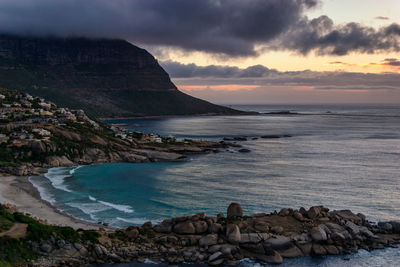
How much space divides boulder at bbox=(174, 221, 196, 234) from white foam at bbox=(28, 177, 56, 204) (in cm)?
2264

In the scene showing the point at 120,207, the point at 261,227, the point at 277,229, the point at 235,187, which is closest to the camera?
the point at 277,229

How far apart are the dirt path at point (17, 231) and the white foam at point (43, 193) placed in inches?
616

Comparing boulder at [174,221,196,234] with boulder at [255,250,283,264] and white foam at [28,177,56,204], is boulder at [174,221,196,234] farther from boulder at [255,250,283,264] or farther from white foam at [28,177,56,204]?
white foam at [28,177,56,204]

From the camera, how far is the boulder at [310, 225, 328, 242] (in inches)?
1443

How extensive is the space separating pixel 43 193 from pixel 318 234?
1552 inches

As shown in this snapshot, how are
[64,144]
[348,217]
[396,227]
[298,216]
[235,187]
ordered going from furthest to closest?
[64,144]
[235,187]
[348,217]
[298,216]
[396,227]

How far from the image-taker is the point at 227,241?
118ft

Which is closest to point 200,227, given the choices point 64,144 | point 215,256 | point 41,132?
point 215,256

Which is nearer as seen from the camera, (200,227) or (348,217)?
(200,227)

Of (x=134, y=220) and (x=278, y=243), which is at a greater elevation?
(x=278, y=243)

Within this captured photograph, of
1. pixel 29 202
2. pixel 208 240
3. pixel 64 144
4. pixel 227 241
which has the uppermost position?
pixel 64 144

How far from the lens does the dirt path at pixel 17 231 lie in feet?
111

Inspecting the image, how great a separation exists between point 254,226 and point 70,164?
54.9 metres

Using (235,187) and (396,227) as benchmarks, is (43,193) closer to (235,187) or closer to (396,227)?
(235,187)
